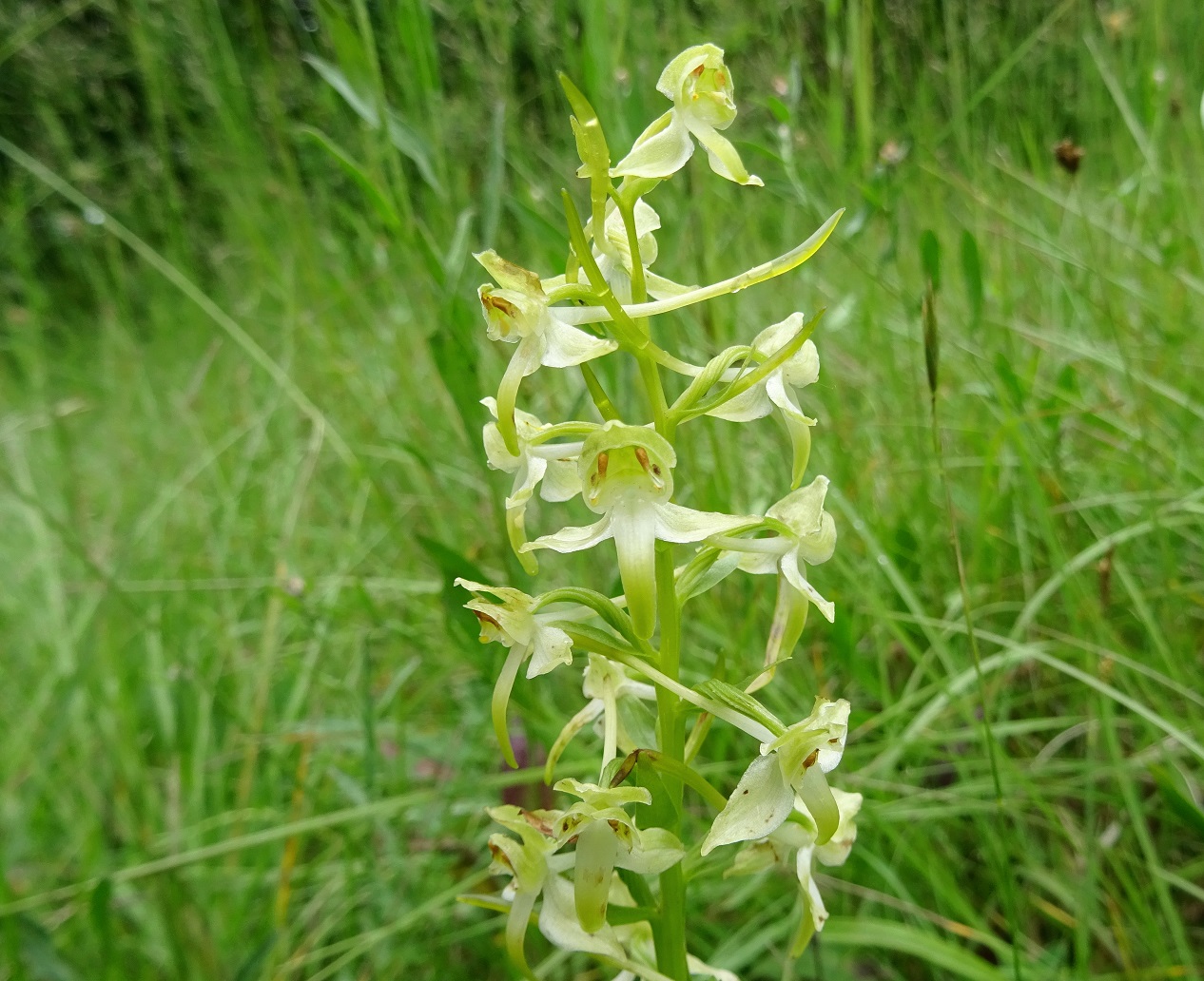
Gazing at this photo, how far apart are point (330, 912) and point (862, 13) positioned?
1422mm

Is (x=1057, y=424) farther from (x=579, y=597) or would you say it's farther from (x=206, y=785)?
(x=206, y=785)

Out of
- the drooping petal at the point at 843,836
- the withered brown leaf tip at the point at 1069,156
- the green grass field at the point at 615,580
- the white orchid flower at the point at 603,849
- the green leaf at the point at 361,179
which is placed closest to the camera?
the white orchid flower at the point at 603,849

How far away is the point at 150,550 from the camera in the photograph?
2166 millimetres

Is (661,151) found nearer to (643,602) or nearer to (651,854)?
(643,602)

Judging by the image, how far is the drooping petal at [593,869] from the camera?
65 centimetres

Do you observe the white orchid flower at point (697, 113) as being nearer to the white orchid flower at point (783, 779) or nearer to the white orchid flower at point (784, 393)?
the white orchid flower at point (784, 393)

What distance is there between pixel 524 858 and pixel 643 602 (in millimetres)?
216

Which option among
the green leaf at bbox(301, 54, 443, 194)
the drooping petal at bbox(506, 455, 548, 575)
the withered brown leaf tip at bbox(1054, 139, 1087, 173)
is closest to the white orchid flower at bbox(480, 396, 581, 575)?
the drooping petal at bbox(506, 455, 548, 575)

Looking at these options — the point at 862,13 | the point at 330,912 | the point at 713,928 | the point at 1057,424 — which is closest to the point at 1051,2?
the point at 862,13

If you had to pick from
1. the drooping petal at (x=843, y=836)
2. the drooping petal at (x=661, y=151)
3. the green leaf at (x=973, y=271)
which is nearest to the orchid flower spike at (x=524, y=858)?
the drooping petal at (x=843, y=836)

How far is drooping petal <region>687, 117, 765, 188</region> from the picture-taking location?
720mm

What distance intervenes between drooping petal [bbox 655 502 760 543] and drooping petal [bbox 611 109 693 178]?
0.80 feet

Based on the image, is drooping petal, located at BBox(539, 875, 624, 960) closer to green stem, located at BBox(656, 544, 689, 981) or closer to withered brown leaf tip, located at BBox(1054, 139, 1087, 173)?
green stem, located at BBox(656, 544, 689, 981)

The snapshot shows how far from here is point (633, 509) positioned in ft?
2.35
